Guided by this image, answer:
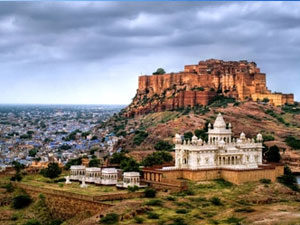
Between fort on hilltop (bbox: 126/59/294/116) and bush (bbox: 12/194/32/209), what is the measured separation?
218 ft

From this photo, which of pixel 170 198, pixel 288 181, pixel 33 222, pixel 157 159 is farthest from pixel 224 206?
pixel 157 159

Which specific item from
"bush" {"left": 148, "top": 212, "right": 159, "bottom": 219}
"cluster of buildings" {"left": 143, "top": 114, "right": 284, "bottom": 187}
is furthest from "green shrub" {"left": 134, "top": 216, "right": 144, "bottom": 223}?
"cluster of buildings" {"left": 143, "top": 114, "right": 284, "bottom": 187}

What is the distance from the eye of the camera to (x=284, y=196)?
206 ft

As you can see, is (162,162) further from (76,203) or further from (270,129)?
(270,129)

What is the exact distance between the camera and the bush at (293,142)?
101 metres

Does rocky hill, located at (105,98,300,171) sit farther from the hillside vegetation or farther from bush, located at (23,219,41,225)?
bush, located at (23,219,41,225)

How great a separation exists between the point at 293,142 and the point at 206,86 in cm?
→ 3155

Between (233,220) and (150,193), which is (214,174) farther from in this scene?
(233,220)

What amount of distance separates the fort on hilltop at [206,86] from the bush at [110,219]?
A: 247 feet

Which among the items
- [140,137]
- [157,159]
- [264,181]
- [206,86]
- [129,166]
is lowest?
[264,181]

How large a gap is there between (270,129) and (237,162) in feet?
140

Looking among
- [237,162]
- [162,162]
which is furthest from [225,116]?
[237,162]

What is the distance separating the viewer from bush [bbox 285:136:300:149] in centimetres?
10144

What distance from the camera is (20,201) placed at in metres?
62.2
